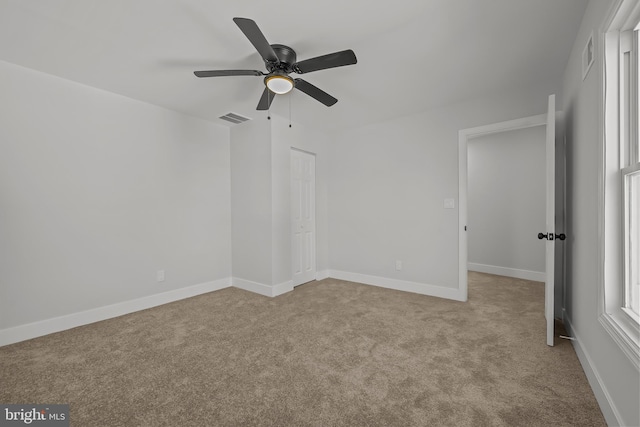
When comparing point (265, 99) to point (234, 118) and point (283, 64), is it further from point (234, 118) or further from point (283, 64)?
point (234, 118)

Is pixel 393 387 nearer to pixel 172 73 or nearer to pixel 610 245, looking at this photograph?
pixel 610 245

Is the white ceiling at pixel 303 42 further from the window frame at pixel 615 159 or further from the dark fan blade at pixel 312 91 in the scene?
the window frame at pixel 615 159

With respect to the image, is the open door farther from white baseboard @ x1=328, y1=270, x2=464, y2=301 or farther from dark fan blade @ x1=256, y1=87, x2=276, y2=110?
dark fan blade @ x1=256, y1=87, x2=276, y2=110

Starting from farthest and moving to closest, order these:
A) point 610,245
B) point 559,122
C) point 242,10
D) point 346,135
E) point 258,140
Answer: point 346,135
point 258,140
point 559,122
point 242,10
point 610,245

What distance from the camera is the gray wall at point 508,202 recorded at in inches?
167

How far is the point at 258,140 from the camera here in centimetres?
379

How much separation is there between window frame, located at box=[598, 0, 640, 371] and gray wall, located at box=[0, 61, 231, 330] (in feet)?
12.9

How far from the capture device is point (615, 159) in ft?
4.75

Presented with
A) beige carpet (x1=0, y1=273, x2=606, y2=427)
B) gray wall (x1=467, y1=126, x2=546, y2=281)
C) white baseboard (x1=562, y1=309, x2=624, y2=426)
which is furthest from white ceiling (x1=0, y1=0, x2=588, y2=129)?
beige carpet (x1=0, y1=273, x2=606, y2=427)

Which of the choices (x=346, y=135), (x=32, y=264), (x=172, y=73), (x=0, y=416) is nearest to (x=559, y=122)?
(x=346, y=135)

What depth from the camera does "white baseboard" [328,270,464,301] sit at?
11.3 ft

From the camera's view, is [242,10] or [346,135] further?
[346,135]

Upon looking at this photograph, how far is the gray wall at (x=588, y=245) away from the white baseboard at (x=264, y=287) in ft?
9.65

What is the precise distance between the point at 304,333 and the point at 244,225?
6.51 ft
